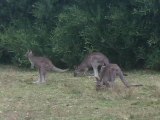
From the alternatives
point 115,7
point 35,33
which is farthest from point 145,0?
point 35,33

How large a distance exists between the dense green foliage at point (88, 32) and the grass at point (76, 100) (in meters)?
1.80

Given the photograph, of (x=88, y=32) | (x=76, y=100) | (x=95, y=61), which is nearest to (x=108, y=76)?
(x=76, y=100)

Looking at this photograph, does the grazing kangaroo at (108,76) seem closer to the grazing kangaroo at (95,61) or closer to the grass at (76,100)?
the grass at (76,100)

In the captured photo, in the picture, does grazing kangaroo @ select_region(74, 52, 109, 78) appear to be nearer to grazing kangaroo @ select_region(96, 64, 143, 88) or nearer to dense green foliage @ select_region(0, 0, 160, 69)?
dense green foliage @ select_region(0, 0, 160, 69)

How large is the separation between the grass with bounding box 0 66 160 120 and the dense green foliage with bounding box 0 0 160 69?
70.7 inches

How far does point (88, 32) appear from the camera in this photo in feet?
50.6

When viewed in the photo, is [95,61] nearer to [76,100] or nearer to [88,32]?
[88,32]

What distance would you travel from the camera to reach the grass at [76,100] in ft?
29.7

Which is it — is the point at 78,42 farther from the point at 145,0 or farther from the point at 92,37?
the point at 145,0

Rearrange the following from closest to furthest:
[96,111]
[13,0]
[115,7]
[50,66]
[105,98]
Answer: [96,111] < [105,98] < [50,66] < [115,7] < [13,0]

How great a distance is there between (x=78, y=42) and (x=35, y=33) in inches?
67.8

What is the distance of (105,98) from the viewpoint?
33.9ft

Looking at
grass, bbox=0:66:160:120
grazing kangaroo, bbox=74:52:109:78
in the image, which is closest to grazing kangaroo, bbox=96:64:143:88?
grass, bbox=0:66:160:120

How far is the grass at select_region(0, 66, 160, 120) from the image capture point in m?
9.05
